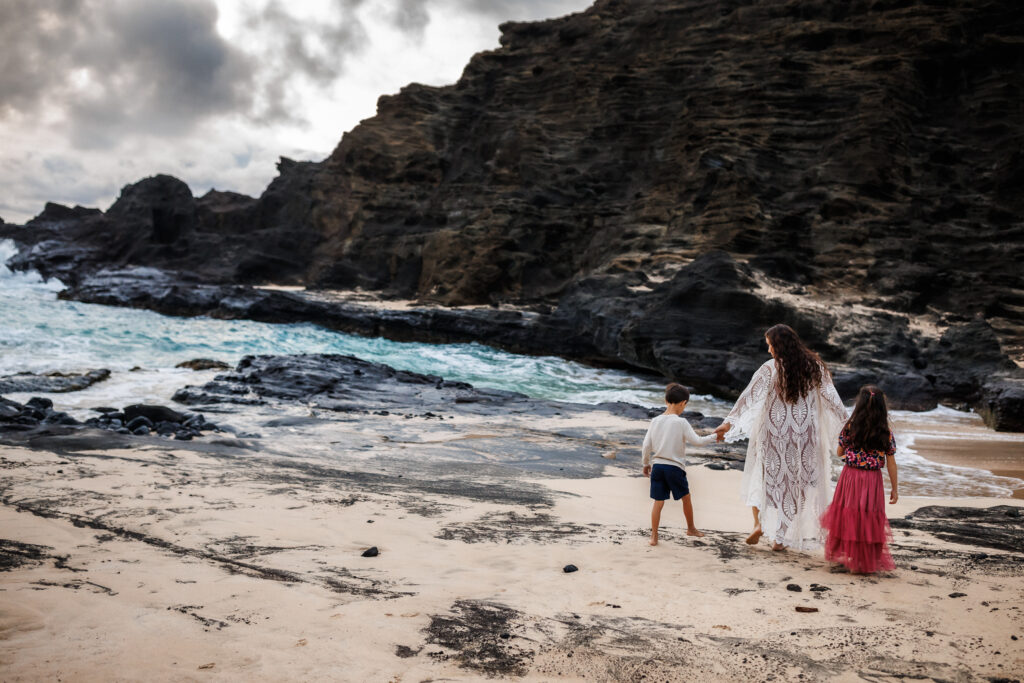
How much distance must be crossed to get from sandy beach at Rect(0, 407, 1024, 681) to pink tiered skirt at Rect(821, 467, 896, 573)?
12 centimetres

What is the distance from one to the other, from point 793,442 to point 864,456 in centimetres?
44

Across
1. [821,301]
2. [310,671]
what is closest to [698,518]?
[310,671]

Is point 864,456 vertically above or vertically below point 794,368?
below

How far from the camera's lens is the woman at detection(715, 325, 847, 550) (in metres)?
4.29

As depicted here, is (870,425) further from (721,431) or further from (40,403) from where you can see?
(40,403)

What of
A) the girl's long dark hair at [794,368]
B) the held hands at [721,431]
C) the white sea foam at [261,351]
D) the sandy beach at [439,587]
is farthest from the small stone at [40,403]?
the girl's long dark hair at [794,368]

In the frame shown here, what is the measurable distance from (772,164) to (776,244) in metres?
5.08

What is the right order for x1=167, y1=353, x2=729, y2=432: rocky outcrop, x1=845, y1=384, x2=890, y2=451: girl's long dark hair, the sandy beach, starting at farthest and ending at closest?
x1=167, y1=353, x2=729, y2=432: rocky outcrop, x1=845, y1=384, x2=890, y2=451: girl's long dark hair, the sandy beach

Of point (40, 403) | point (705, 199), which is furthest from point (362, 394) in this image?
point (705, 199)

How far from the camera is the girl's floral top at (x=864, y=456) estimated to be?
4.05 meters

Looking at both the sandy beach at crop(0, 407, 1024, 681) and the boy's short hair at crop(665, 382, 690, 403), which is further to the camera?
the boy's short hair at crop(665, 382, 690, 403)

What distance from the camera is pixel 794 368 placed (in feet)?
14.3

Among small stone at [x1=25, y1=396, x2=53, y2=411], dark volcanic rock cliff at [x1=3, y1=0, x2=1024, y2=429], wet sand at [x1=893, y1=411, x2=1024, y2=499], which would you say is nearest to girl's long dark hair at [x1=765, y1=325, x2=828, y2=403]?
wet sand at [x1=893, y1=411, x2=1024, y2=499]

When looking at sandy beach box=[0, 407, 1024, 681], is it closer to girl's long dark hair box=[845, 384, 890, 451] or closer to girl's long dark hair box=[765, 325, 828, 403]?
girl's long dark hair box=[845, 384, 890, 451]
